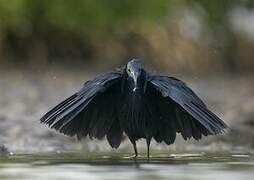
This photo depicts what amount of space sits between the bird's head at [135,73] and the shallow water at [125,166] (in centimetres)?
70

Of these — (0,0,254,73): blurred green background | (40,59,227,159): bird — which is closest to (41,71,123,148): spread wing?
(40,59,227,159): bird

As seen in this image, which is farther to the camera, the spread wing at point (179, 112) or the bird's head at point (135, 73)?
the bird's head at point (135, 73)

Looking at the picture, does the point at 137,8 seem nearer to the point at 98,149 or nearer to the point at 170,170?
the point at 98,149

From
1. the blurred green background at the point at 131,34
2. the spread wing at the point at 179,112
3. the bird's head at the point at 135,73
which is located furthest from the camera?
the blurred green background at the point at 131,34

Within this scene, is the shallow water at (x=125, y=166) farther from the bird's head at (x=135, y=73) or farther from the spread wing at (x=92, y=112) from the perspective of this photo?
the bird's head at (x=135, y=73)

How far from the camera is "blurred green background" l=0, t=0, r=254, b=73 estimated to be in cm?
1609

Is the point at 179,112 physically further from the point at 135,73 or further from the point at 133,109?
the point at 135,73

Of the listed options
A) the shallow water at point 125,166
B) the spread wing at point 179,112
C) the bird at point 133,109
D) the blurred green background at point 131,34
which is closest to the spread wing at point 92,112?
the bird at point 133,109

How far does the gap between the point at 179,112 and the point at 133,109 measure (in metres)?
0.43

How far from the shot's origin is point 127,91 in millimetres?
9633

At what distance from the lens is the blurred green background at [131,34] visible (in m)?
16.1

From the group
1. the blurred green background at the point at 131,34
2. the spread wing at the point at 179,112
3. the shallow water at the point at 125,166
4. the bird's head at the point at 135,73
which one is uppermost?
the blurred green background at the point at 131,34

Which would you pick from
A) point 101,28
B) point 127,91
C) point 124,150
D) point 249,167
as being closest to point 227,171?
point 249,167

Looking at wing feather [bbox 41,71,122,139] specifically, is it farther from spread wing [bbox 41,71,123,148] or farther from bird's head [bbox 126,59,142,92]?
bird's head [bbox 126,59,142,92]
